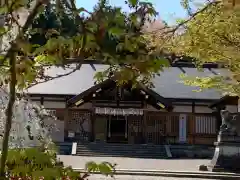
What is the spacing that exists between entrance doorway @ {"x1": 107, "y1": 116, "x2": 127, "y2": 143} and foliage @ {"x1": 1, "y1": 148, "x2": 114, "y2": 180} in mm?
24299

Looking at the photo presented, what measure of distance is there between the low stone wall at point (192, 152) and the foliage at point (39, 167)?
2120cm

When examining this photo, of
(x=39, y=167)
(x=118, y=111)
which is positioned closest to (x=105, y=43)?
(x=39, y=167)

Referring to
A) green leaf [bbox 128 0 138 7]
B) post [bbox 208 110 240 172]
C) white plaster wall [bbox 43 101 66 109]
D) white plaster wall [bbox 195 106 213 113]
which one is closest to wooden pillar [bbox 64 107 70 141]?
white plaster wall [bbox 43 101 66 109]

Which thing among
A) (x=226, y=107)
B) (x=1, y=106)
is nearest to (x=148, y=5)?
(x=1, y=106)

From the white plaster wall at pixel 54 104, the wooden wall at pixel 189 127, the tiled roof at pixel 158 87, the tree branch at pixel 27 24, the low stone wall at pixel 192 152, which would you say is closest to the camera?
the tree branch at pixel 27 24

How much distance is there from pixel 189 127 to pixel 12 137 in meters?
18.7

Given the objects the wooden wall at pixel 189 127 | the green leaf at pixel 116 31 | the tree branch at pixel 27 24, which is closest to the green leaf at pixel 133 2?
the green leaf at pixel 116 31

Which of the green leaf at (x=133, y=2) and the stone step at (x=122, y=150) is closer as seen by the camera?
the green leaf at (x=133, y=2)

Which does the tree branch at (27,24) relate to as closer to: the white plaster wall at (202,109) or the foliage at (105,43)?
the foliage at (105,43)

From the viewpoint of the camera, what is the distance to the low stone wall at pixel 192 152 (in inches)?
963

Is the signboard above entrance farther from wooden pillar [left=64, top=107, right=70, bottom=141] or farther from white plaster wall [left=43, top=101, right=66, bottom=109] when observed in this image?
white plaster wall [left=43, top=101, right=66, bottom=109]

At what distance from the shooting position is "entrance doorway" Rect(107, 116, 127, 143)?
27.8m

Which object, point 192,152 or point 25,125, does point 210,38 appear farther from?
point 192,152

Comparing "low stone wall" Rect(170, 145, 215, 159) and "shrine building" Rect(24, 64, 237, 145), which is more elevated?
"shrine building" Rect(24, 64, 237, 145)
